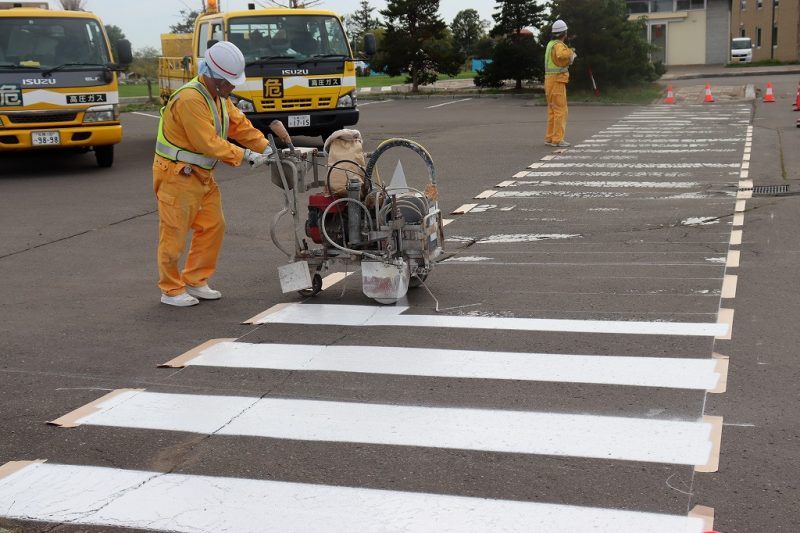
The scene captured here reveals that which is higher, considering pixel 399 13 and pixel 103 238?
pixel 399 13

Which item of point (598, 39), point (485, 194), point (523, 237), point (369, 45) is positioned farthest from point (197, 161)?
point (598, 39)

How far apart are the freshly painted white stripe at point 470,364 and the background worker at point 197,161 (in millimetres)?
1446

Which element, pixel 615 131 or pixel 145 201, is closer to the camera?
pixel 145 201

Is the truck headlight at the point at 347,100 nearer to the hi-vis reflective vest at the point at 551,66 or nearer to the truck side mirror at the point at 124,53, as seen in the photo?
the hi-vis reflective vest at the point at 551,66

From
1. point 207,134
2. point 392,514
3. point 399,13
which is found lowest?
point 392,514

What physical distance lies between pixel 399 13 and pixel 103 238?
29631 mm

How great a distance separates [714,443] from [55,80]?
13.9 m

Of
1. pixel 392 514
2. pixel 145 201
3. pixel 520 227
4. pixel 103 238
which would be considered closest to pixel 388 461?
pixel 392 514

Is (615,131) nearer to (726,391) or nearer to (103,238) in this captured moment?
(103,238)

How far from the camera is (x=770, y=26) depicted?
75.2 m

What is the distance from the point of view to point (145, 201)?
1432 centimetres

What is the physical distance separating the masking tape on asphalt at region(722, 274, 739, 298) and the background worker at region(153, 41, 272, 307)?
3.67 meters

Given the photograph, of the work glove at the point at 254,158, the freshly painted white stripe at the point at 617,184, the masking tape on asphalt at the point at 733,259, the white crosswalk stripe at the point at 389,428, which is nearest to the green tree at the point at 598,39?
the freshly painted white stripe at the point at 617,184

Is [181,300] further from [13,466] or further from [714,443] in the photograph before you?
[714,443]
